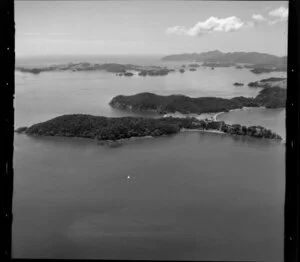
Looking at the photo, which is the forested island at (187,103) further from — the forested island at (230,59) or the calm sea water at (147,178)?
the forested island at (230,59)

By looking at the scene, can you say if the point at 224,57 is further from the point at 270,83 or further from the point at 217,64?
the point at 270,83

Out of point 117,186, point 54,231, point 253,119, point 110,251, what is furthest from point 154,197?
point 253,119

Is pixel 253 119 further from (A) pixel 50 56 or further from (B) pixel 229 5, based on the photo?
(A) pixel 50 56

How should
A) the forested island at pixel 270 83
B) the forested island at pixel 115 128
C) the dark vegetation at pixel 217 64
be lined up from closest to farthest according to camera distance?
the forested island at pixel 270 83 → the forested island at pixel 115 128 → the dark vegetation at pixel 217 64

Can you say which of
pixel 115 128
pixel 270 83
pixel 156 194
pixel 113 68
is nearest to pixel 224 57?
pixel 270 83

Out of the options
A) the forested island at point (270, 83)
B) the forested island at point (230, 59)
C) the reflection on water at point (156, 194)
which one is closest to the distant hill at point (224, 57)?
the forested island at point (230, 59)
